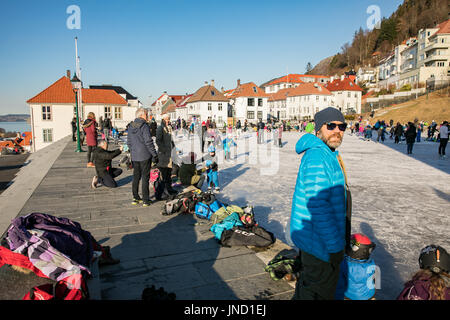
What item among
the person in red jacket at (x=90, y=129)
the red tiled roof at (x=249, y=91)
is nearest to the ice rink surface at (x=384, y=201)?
the person in red jacket at (x=90, y=129)

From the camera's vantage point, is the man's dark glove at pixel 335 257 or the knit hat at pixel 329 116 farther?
the knit hat at pixel 329 116

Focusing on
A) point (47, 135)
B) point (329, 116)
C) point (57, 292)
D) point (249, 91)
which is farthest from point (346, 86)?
point (57, 292)

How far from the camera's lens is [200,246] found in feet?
14.3

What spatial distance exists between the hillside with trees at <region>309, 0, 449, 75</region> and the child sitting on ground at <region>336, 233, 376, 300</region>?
108 metres

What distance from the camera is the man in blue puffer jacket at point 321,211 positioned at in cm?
219

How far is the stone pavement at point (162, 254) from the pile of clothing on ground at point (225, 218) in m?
0.13

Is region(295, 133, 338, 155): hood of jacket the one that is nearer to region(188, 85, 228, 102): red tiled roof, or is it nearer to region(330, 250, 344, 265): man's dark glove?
region(330, 250, 344, 265): man's dark glove

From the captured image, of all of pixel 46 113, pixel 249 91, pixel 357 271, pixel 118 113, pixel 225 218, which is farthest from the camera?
pixel 249 91

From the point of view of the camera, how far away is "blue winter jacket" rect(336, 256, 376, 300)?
2838mm

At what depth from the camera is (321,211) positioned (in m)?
2.17

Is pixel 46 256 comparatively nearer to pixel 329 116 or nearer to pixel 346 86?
pixel 329 116

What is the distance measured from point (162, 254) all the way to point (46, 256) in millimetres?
1608

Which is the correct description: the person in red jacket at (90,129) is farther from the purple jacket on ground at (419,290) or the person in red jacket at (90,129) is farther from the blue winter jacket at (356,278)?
the purple jacket on ground at (419,290)

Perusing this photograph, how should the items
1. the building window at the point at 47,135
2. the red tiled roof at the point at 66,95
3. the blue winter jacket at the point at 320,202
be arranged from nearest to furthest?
the blue winter jacket at the point at 320,202 < the building window at the point at 47,135 < the red tiled roof at the point at 66,95
